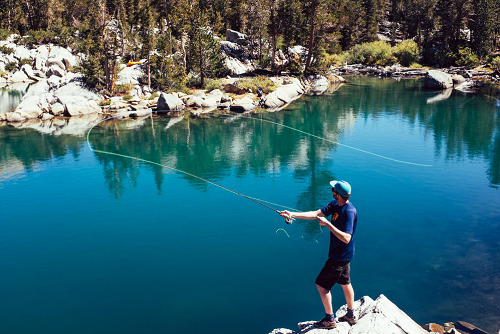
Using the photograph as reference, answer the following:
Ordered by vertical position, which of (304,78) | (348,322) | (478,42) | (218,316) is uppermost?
(478,42)

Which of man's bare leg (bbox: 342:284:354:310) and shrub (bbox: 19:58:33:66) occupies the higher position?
shrub (bbox: 19:58:33:66)

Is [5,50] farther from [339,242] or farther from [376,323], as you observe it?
[376,323]

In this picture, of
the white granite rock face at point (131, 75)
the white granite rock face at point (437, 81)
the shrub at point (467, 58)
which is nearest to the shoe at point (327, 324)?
the white granite rock face at point (131, 75)

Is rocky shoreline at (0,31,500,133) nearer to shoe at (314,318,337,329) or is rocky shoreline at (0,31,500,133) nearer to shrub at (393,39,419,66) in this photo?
shrub at (393,39,419,66)

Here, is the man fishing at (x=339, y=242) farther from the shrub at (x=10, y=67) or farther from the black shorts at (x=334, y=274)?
the shrub at (x=10, y=67)

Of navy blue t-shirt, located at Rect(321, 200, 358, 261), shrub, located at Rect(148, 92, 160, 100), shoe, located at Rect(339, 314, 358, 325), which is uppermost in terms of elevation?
shrub, located at Rect(148, 92, 160, 100)

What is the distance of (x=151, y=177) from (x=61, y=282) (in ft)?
25.5

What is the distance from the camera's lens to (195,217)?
12930 mm

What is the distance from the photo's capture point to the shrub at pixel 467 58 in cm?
5500

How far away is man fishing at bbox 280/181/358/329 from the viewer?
6023 mm

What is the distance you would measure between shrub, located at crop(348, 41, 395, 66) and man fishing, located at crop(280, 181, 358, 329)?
61.9 metres

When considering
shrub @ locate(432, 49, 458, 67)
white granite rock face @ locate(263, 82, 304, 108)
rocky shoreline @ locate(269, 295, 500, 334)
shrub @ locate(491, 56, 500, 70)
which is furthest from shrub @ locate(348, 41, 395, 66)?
rocky shoreline @ locate(269, 295, 500, 334)

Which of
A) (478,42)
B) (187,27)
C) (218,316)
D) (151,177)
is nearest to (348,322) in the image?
(218,316)

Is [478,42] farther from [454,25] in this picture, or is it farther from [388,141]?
[388,141]
